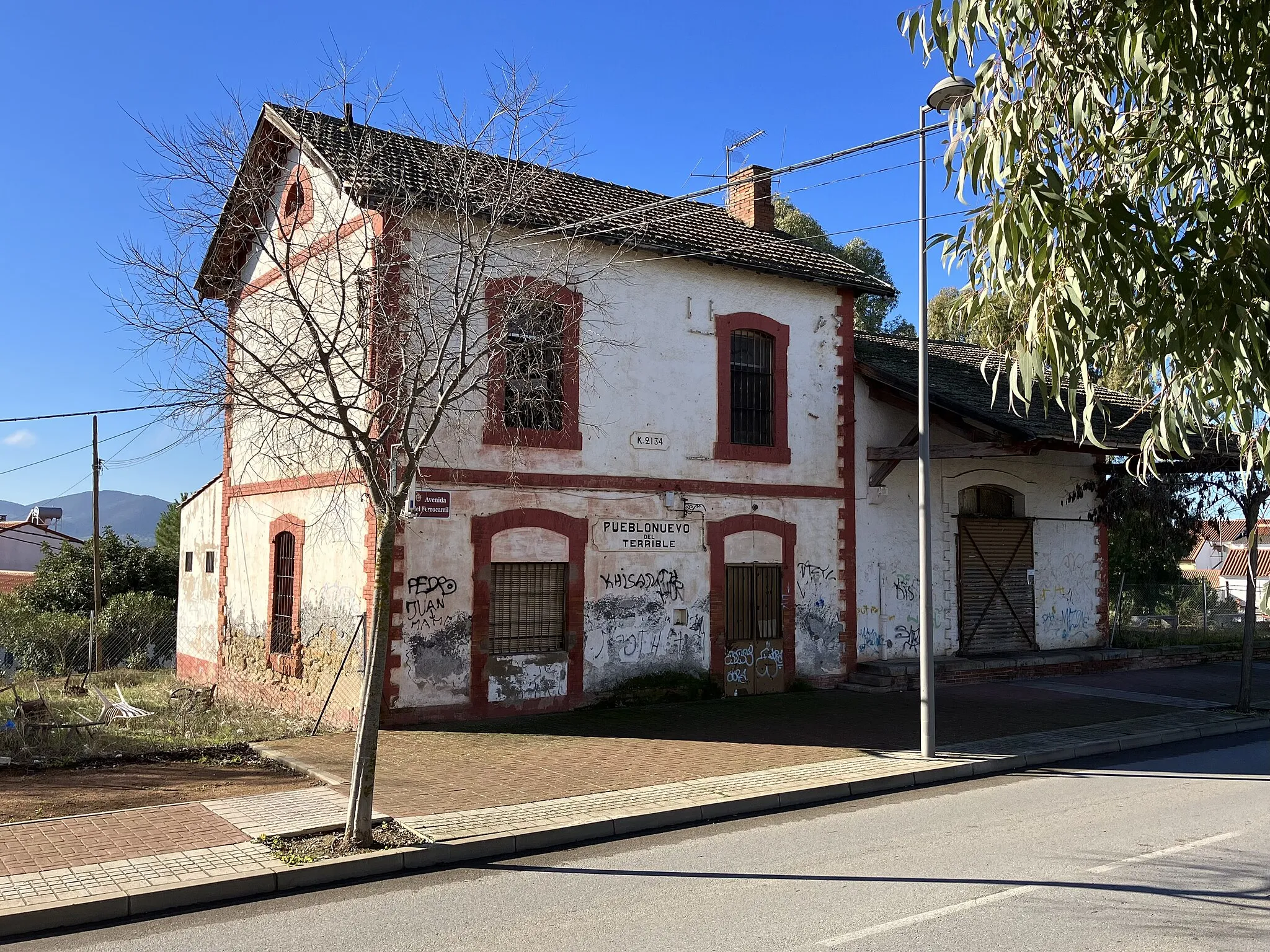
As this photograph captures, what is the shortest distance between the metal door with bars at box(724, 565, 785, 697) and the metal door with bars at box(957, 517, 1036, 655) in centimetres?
430

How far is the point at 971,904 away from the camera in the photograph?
644 cm

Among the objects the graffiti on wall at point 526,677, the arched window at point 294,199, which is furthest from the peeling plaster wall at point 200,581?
the graffiti on wall at point 526,677

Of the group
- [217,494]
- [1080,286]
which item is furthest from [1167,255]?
[217,494]

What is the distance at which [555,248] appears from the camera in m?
14.1

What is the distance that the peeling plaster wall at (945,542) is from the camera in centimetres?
1766

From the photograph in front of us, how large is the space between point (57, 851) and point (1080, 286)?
778 centimetres

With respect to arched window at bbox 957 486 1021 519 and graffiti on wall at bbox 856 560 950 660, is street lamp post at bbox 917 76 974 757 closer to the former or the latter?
graffiti on wall at bbox 856 560 950 660

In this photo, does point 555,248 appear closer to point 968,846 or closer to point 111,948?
point 968,846

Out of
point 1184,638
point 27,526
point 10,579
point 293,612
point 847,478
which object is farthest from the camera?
point 27,526

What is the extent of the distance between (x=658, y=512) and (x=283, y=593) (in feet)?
19.4

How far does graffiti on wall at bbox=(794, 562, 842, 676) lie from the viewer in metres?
16.7

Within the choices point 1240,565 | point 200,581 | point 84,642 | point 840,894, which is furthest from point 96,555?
point 1240,565

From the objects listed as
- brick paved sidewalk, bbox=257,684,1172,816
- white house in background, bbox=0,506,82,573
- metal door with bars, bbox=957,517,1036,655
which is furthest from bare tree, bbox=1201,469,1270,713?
white house in background, bbox=0,506,82,573

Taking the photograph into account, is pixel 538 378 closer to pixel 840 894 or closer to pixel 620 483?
pixel 620 483
